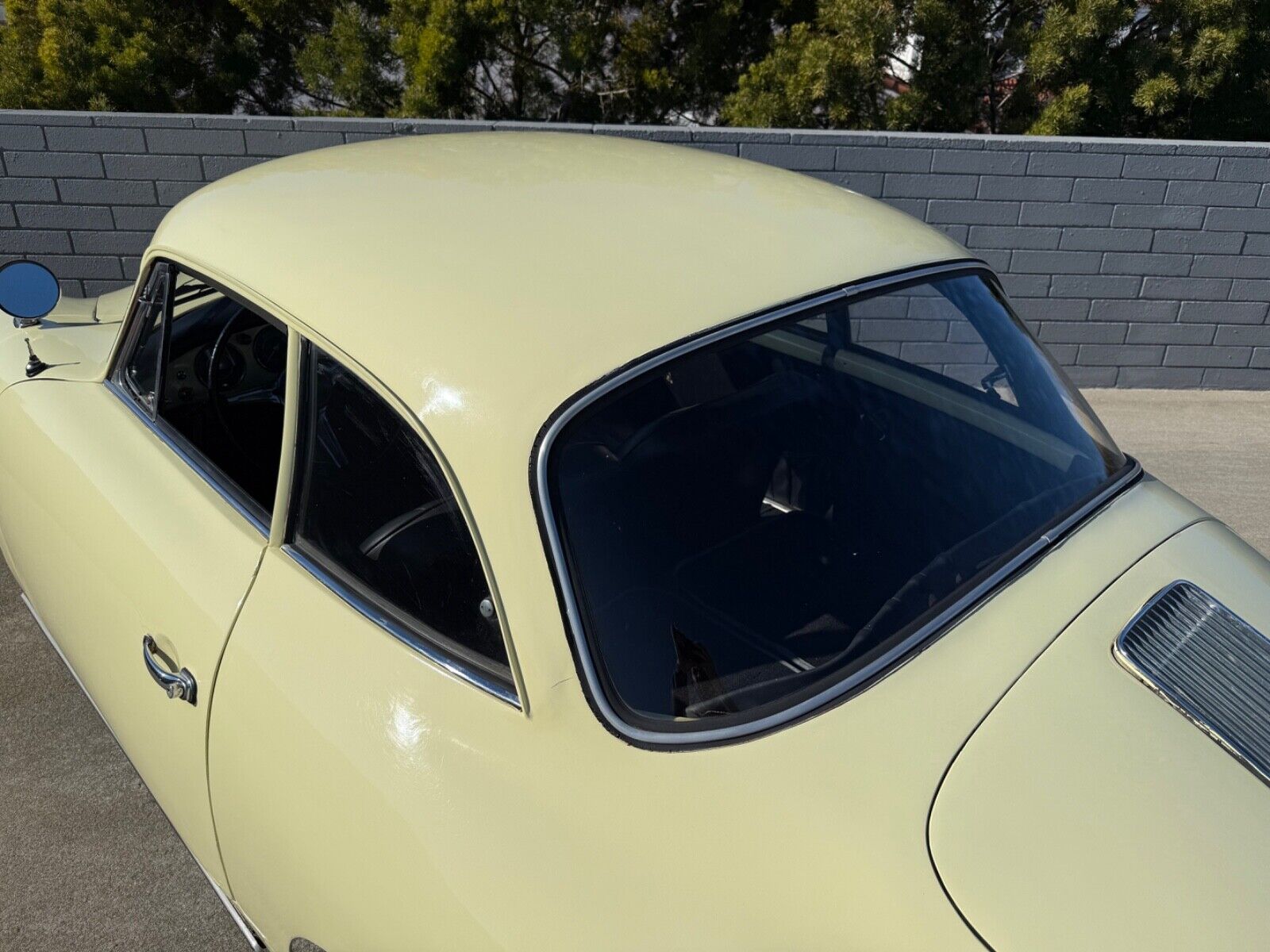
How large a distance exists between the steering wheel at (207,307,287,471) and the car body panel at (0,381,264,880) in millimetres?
179

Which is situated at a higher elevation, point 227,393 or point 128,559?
point 227,393

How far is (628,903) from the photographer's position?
1.29 m

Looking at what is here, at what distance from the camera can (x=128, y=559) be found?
2.05 metres

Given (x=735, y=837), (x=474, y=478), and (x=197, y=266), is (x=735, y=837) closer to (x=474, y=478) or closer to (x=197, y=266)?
(x=474, y=478)

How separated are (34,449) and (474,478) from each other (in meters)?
1.61

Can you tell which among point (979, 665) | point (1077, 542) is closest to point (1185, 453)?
point (1077, 542)

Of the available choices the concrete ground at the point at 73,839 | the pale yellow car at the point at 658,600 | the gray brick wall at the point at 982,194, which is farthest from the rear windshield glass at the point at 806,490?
the gray brick wall at the point at 982,194

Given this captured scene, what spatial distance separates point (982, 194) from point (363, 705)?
485 cm

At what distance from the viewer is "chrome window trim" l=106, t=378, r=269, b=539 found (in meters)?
1.95

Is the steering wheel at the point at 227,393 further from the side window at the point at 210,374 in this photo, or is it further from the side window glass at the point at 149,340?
the side window glass at the point at 149,340

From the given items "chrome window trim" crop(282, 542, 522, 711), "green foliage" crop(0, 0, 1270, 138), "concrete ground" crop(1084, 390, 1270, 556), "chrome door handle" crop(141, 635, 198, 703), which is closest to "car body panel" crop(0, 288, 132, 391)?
"chrome door handle" crop(141, 635, 198, 703)

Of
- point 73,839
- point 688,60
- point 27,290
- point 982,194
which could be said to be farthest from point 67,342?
point 688,60

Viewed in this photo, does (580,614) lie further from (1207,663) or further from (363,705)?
(1207,663)

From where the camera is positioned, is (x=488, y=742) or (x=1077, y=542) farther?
(x=1077, y=542)
